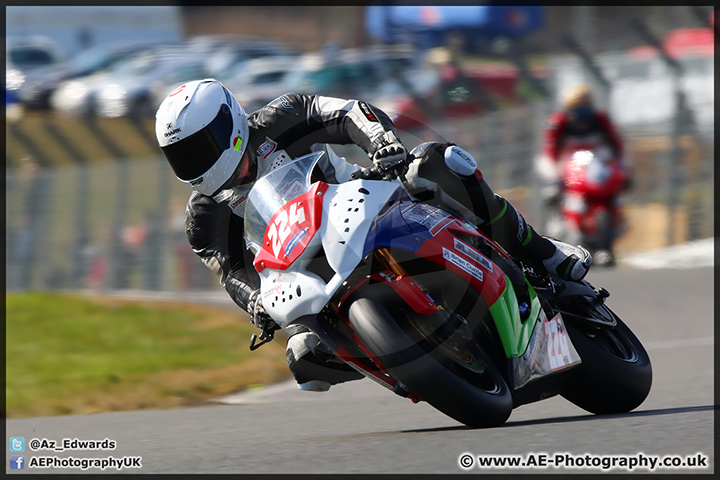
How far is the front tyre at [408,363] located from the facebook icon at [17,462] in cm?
138

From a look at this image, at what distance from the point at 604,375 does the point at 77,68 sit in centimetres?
1003

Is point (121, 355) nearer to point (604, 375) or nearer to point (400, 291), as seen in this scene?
point (604, 375)

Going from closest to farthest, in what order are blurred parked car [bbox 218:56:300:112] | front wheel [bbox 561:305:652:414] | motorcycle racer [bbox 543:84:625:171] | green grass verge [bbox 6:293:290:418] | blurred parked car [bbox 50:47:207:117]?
front wheel [bbox 561:305:652:414] → green grass verge [bbox 6:293:290:418] → motorcycle racer [bbox 543:84:625:171] → blurred parked car [bbox 50:47:207:117] → blurred parked car [bbox 218:56:300:112]

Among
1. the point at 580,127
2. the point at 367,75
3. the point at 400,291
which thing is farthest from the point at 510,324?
the point at 367,75

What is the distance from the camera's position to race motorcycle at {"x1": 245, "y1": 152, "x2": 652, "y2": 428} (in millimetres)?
3445

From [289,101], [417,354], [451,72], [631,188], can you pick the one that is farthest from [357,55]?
[417,354]

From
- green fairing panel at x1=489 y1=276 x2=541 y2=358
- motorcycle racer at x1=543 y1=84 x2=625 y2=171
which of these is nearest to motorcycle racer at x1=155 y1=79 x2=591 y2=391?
green fairing panel at x1=489 y1=276 x2=541 y2=358

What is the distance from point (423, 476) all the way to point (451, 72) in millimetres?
7787

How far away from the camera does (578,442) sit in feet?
11.0

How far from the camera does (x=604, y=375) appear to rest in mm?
4367

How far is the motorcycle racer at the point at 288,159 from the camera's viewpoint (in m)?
3.94

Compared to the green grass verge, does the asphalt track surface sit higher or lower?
higher

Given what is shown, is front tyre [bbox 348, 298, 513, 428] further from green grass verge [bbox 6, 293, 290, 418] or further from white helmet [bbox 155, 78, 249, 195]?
green grass verge [bbox 6, 293, 290, 418]

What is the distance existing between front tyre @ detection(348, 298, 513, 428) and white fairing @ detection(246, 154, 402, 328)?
0.45 ft
